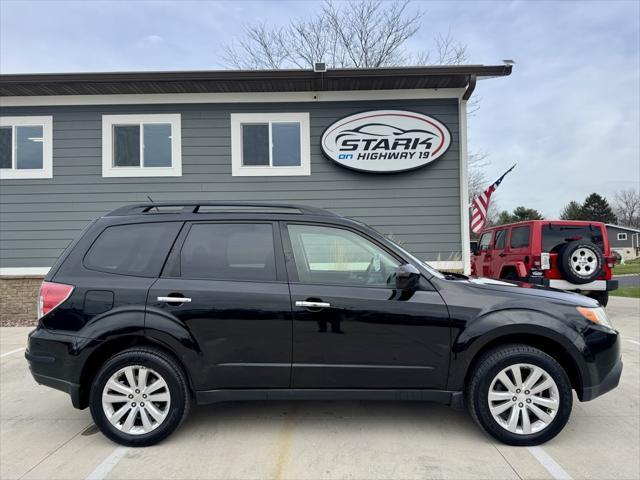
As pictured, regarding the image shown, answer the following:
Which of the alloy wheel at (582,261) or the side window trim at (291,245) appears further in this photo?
the alloy wheel at (582,261)

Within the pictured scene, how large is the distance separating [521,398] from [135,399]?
2.87 meters

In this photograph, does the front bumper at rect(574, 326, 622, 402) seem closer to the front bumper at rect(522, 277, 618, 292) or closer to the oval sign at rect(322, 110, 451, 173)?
the front bumper at rect(522, 277, 618, 292)

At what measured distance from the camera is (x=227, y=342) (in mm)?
3172

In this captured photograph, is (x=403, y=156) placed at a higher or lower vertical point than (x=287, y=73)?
lower

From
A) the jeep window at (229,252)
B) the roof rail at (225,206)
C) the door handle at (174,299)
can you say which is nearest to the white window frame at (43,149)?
the roof rail at (225,206)

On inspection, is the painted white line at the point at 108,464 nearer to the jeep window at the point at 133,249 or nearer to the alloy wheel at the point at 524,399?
the jeep window at the point at 133,249

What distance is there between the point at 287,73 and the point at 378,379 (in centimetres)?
645

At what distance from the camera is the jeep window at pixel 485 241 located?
10578mm

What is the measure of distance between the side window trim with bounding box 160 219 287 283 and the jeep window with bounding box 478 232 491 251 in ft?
27.3

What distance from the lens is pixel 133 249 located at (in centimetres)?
340

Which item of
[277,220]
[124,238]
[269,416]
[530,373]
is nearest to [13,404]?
[124,238]

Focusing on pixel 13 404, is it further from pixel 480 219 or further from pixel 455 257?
pixel 480 219

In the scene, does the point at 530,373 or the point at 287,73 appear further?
the point at 287,73

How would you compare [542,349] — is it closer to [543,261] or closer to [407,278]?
[407,278]
